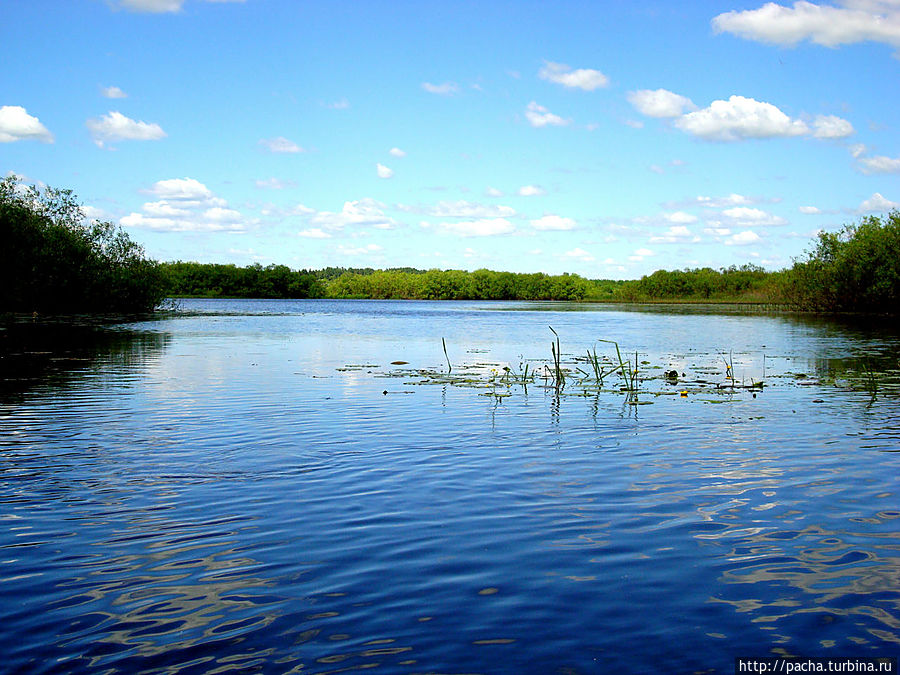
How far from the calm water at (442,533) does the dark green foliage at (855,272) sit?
6179 cm

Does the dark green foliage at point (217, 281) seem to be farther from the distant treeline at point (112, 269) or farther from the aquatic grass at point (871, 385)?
the aquatic grass at point (871, 385)

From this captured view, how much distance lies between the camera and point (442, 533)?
26.2ft

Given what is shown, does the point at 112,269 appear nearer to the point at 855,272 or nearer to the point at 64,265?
the point at 64,265

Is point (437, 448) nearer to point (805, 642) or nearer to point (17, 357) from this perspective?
point (805, 642)

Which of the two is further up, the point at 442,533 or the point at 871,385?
the point at 871,385

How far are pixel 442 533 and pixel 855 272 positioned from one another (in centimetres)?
7931

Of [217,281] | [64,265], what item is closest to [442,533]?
[64,265]

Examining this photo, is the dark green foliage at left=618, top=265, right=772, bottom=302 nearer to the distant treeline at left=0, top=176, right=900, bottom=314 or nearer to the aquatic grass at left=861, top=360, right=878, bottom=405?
the distant treeline at left=0, top=176, right=900, bottom=314

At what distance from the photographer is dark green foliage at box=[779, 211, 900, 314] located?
7044 cm

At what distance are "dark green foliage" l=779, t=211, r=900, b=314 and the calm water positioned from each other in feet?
203

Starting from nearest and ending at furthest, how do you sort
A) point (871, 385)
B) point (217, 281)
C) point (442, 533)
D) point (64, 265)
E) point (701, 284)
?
point (442, 533), point (871, 385), point (64, 265), point (701, 284), point (217, 281)

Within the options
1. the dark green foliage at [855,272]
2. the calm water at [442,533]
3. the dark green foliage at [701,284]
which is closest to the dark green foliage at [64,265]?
the calm water at [442,533]

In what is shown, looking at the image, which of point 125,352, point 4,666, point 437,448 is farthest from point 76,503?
point 125,352

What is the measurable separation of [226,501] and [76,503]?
5.87 feet
